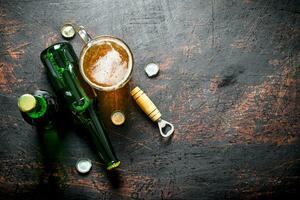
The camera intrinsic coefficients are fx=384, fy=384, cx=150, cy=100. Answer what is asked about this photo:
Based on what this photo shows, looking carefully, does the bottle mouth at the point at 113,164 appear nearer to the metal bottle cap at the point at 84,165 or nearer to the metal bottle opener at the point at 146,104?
the metal bottle cap at the point at 84,165

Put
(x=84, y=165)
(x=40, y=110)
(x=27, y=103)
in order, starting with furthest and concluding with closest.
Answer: (x=84, y=165)
(x=40, y=110)
(x=27, y=103)

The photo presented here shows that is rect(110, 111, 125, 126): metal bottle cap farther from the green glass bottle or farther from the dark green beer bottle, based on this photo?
the dark green beer bottle

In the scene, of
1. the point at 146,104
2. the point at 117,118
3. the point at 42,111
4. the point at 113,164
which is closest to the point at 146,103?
the point at 146,104

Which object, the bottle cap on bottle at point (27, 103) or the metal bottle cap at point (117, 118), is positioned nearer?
the bottle cap on bottle at point (27, 103)

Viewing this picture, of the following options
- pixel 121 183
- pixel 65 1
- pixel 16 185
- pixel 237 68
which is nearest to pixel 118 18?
pixel 65 1

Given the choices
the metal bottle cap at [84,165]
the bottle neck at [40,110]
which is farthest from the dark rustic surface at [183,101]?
the bottle neck at [40,110]

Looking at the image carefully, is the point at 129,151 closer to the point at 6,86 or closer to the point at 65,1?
the point at 6,86

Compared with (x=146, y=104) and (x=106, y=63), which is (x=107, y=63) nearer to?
(x=106, y=63)
